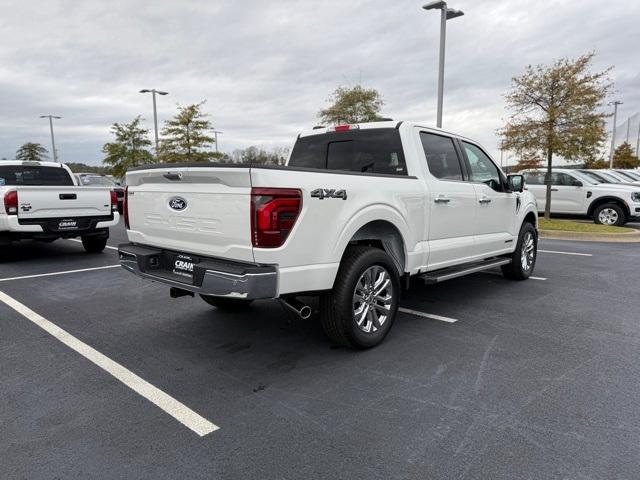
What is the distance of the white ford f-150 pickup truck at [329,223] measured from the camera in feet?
10.3

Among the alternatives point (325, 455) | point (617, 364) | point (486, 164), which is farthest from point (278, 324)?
point (486, 164)

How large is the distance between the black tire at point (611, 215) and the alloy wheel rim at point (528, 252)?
8.29 m

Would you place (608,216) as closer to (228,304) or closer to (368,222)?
(368,222)

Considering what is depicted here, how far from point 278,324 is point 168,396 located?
5.28ft

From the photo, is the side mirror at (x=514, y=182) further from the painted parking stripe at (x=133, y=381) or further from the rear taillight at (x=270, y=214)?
the painted parking stripe at (x=133, y=381)

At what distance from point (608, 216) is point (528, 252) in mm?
8523

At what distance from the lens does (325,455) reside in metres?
2.42

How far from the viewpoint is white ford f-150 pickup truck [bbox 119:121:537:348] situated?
3145 millimetres

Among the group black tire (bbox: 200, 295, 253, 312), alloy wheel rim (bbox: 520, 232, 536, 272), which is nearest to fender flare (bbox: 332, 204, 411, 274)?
black tire (bbox: 200, 295, 253, 312)

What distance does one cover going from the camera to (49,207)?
777cm

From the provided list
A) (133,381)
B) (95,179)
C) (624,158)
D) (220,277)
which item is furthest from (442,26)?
(624,158)

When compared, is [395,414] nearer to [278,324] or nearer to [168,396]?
[168,396]

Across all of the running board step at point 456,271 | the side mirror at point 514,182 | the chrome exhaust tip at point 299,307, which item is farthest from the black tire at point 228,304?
the side mirror at point 514,182

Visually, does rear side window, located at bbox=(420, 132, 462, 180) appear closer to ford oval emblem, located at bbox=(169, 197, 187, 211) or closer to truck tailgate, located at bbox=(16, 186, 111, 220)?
ford oval emblem, located at bbox=(169, 197, 187, 211)
